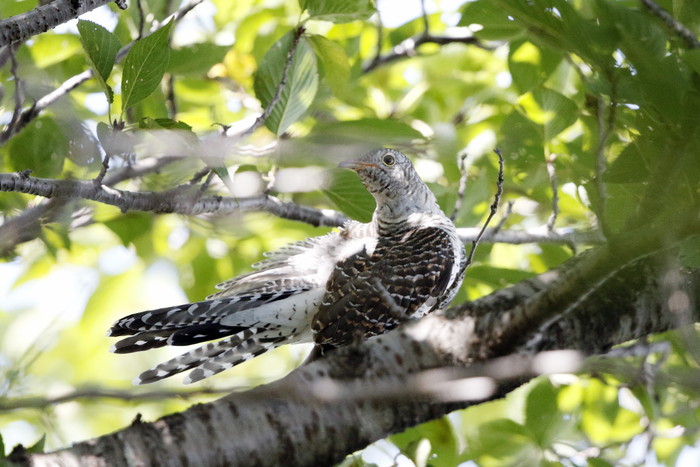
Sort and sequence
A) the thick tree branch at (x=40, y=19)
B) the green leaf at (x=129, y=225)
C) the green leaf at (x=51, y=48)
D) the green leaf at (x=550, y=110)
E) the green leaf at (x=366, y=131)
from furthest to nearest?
the green leaf at (x=129, y=225) → the green leaf at (x=51, y=48) → the green leaf at (x=550, y=110) → the green leaf at (x=366, y=131) → the thick tree branch at (x=40, y=19)

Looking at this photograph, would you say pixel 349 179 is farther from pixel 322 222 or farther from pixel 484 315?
pixel 484 315

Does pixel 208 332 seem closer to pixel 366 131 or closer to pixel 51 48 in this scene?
pixel 366 131

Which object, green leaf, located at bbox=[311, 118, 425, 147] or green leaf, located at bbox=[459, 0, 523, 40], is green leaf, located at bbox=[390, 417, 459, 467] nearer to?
green leaf, located at bbox=[311, 118, 425, 147]

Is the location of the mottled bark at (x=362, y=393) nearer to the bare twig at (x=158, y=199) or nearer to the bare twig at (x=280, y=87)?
the bare twig at (x=158, y=199)

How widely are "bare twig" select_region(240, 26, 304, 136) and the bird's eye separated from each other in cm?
125

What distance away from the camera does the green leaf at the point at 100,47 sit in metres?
1.84

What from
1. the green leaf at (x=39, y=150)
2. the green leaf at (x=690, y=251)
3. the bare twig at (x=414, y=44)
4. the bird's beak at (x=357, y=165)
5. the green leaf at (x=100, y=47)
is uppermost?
the green leaf at (x=100, y=47)

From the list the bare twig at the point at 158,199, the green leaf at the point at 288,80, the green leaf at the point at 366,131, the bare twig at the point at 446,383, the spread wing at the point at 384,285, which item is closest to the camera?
the bare twig at the point at 446,383

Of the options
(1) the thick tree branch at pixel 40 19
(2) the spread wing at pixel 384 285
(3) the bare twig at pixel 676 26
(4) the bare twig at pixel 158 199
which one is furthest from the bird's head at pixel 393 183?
(1) the thick tree branch at pixel 40 19

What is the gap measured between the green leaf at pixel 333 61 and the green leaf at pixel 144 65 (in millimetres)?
1131

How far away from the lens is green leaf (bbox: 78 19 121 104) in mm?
1842

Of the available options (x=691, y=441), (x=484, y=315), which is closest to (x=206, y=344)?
(x=484, y=315)

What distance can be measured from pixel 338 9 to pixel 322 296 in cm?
139

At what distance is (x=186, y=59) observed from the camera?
114 inches
